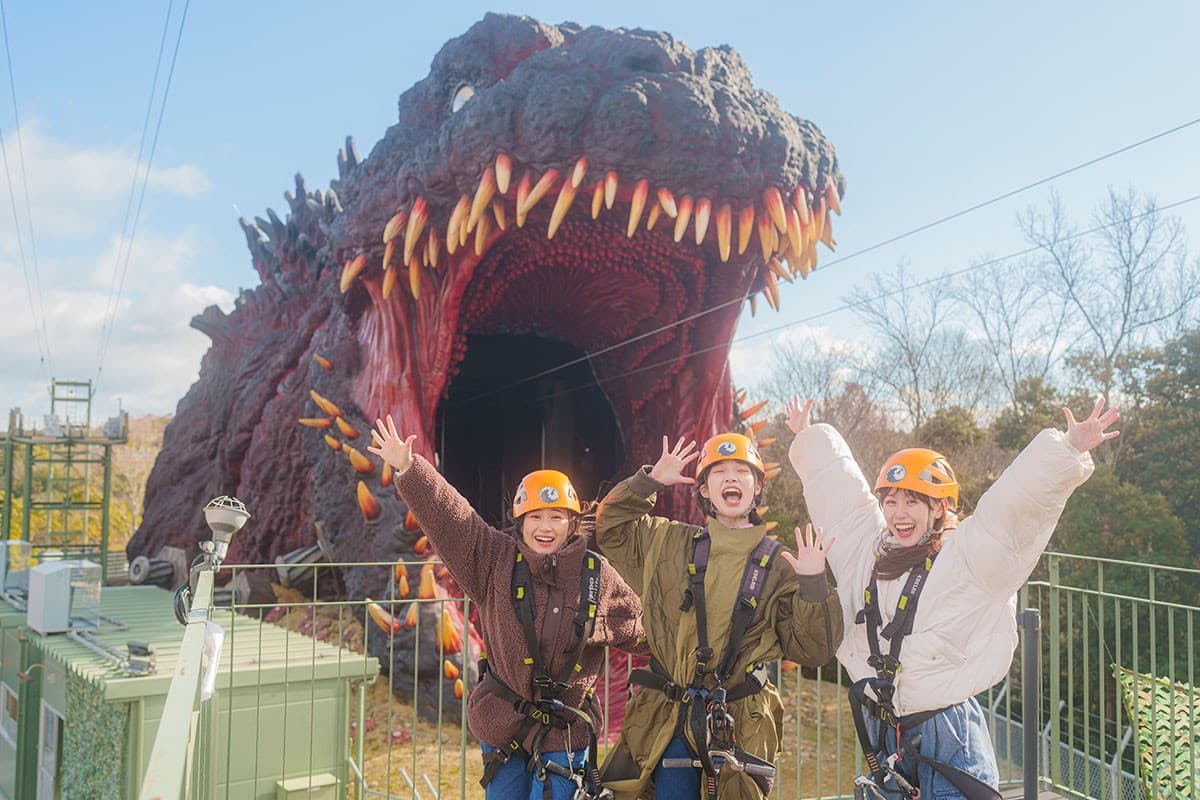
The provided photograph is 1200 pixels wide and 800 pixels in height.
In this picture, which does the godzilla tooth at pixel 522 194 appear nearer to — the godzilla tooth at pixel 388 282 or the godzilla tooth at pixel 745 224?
the godzilla tooth at pixel 388 282

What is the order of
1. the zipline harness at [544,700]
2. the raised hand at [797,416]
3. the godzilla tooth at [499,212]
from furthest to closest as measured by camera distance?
the godzilla tooth at [499,212] < the raised hand at [797,416] < the zipline harness at [544,700]

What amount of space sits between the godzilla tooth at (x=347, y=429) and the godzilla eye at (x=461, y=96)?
2.25 meters

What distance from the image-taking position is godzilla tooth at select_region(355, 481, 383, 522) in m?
5.68

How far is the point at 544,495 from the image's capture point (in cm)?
270

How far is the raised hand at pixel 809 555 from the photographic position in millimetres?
2387

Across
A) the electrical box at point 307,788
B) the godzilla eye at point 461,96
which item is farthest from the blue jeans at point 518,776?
the godzilla eye at point 461,96

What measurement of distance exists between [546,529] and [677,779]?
0.80m

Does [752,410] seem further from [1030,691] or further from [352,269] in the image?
[1030,691]

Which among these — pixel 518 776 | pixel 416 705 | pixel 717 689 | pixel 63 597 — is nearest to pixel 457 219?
pixel 416 705

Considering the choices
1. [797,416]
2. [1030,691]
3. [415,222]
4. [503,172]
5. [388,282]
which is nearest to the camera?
[1030,691]

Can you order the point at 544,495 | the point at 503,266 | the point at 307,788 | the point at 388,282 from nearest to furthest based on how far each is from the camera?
the point at 544,495
the point at 307,788
the point at 388,282
the point at 503,266

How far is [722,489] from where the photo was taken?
262 centimetres

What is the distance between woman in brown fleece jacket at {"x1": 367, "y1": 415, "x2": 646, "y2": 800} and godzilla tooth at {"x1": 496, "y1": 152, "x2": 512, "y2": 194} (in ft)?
9.33

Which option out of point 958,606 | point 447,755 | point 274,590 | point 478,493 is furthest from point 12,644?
point 958,606
